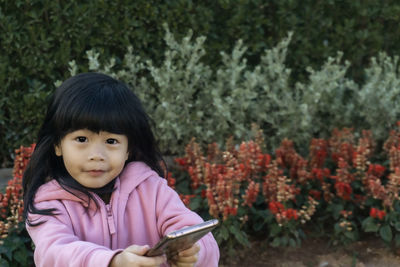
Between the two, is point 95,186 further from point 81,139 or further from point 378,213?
point 378,213

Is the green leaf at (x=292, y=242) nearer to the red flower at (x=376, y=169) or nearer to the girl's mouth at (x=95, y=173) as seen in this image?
the red flower at (x=376, y=169)

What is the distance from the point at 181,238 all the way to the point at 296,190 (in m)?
1.71

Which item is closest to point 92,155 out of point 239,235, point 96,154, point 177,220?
point 96,154

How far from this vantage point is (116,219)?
2.16 metres

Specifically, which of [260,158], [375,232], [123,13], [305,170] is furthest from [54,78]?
[375,232]

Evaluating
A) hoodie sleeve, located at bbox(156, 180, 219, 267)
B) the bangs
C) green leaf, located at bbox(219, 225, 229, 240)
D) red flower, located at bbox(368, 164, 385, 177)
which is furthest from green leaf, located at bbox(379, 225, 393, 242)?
the bangs

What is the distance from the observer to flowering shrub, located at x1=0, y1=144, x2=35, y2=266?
9.63ft

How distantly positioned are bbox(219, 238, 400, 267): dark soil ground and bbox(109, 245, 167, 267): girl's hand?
4.89ft

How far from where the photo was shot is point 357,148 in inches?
143

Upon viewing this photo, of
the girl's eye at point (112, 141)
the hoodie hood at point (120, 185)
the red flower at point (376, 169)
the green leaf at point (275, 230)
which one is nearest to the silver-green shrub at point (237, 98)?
the red flower at point (376, 169)

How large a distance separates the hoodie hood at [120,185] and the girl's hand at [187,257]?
0.31m

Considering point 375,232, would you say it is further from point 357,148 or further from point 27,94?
point 27,94

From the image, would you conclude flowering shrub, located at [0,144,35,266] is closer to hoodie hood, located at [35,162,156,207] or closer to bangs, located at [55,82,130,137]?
hoodie hood, located at [35,162,156,207]

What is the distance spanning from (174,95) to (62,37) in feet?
2.69
